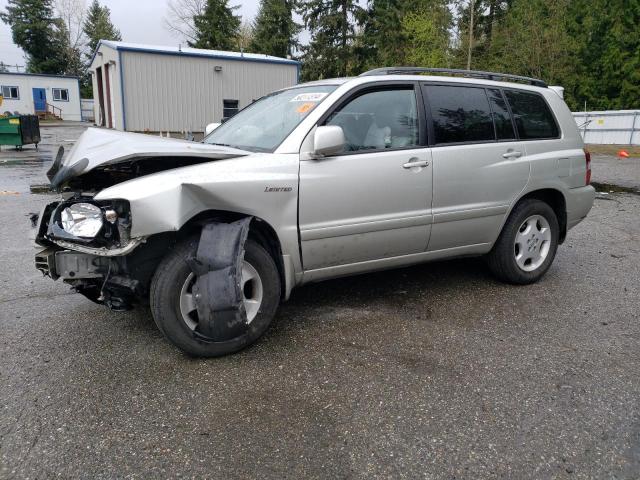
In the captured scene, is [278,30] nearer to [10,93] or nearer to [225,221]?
[10,93]

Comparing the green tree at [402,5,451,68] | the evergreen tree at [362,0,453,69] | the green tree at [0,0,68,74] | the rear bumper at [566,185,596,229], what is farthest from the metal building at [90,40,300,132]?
the green tree at [0,0,68,74]

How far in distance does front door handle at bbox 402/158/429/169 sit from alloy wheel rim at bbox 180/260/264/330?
1391 millimetres

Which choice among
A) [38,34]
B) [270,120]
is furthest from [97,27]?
[270,120]

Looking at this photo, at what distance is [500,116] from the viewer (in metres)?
4.52

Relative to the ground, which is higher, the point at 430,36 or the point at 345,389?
the point at 430,36

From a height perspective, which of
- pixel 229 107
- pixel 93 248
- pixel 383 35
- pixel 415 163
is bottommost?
pixel 93 248

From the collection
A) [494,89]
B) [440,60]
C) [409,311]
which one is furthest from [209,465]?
[440,60]

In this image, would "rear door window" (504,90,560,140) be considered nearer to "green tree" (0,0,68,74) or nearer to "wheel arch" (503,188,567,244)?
"wheel arch" (503,188,567,244)

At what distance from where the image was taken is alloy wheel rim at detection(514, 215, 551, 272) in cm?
466

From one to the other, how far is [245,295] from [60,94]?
50.0m

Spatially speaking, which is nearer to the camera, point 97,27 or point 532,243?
point 532,243

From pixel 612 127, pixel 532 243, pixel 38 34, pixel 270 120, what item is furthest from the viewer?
pixel 38 34

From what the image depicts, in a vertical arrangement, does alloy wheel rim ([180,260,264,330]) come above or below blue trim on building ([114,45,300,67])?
below

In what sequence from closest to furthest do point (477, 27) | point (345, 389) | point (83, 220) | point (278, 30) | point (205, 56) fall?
point (345, 389) < point (83, 220) < point (205, 56) < point (477, 27) < point (278, 30)
